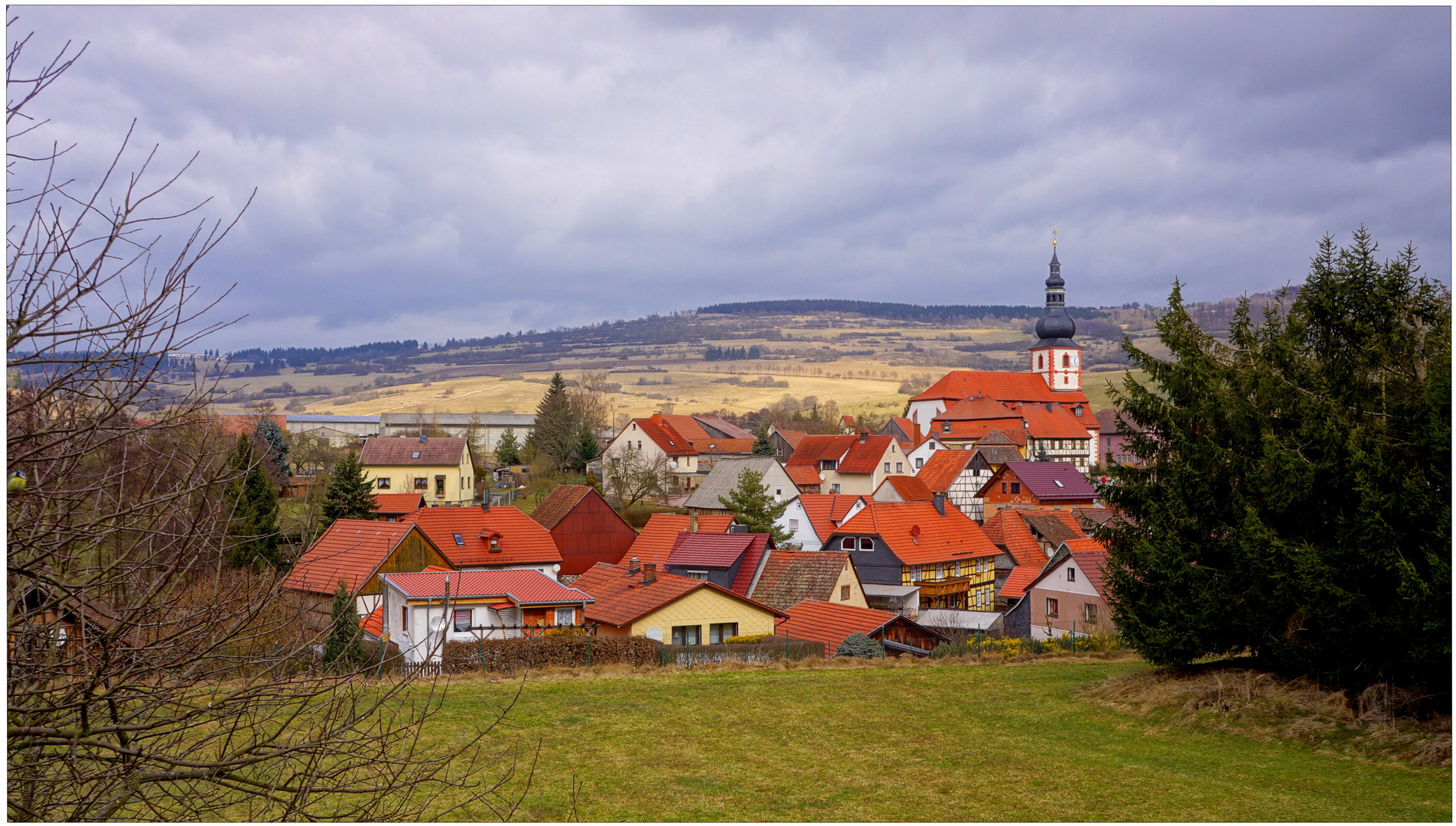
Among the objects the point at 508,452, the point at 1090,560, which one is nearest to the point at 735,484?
the point at 508,452

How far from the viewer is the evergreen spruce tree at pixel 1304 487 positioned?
1267 centimetres

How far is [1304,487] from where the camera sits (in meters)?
13.9

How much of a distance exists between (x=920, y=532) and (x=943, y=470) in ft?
79.7

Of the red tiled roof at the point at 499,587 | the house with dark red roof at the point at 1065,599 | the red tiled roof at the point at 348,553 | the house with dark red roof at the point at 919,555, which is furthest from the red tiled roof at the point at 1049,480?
the red tiled roof at the point at 348,553

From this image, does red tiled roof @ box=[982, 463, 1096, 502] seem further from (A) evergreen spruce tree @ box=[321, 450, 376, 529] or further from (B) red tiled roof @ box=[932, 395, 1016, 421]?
(A) evergreen spruce tree @ box=[321, 450, 376, 529]

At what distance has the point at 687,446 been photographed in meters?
91.0

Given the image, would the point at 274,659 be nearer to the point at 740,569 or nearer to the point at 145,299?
the point at 145,299

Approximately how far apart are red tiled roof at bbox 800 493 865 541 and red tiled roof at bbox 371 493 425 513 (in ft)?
62.3

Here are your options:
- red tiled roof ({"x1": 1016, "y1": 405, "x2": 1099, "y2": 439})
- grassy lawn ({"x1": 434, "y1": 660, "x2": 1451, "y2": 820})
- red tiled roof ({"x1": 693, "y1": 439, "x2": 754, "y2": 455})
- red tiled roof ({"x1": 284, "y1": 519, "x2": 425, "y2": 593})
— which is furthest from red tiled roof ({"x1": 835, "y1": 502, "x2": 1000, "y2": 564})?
red tiled roof ({"x1": 1016, "y1": 405, "x2": 1099, "y2": 439})

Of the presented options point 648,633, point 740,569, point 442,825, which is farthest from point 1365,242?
point 740,569

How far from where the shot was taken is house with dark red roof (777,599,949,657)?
2772 cm

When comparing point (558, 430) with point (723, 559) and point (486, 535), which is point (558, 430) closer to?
point (486, 535)

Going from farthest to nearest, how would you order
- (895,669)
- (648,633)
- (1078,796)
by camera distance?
(648,633)
(895,669)
(1078,796)

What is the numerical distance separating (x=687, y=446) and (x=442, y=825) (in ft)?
280
